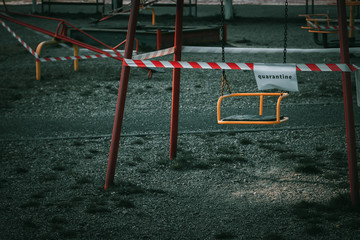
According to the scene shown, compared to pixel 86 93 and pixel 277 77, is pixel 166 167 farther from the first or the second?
pixel 86 93

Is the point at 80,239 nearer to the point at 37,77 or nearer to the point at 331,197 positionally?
the point at 331,197

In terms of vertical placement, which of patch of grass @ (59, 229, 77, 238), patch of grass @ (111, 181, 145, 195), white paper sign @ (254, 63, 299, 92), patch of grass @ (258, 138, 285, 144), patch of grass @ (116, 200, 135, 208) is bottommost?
patch of grass @ (258, 138, 285, 144)

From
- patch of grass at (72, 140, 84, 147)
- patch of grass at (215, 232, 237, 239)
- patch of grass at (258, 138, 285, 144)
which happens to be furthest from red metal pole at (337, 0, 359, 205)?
patch of grass at (72, 140, 84, 147)

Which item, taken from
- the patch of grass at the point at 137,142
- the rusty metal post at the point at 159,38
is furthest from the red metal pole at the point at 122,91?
the rusty metal post at the point at 159,38

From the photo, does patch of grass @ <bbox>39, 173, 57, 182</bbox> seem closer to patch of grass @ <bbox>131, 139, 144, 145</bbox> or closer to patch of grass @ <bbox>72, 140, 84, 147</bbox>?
patch of grass @ <bbox>72, 140, 84, 147</bbox>

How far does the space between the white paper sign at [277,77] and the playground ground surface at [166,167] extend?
1056 mm

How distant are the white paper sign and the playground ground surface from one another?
1.06 m

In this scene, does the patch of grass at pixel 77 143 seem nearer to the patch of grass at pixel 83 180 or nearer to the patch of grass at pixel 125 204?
the patch of grass at pixel 83 180

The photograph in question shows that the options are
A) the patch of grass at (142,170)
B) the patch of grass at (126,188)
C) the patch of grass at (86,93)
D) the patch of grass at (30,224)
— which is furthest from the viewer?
the patch of grass at (86,93)

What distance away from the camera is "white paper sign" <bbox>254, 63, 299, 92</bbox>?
4.68 m

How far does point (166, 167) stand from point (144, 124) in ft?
6.05

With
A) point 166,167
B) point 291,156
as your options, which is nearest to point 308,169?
point 291,156

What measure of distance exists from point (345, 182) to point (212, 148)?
1.78m

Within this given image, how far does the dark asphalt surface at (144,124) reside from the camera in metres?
7.20
